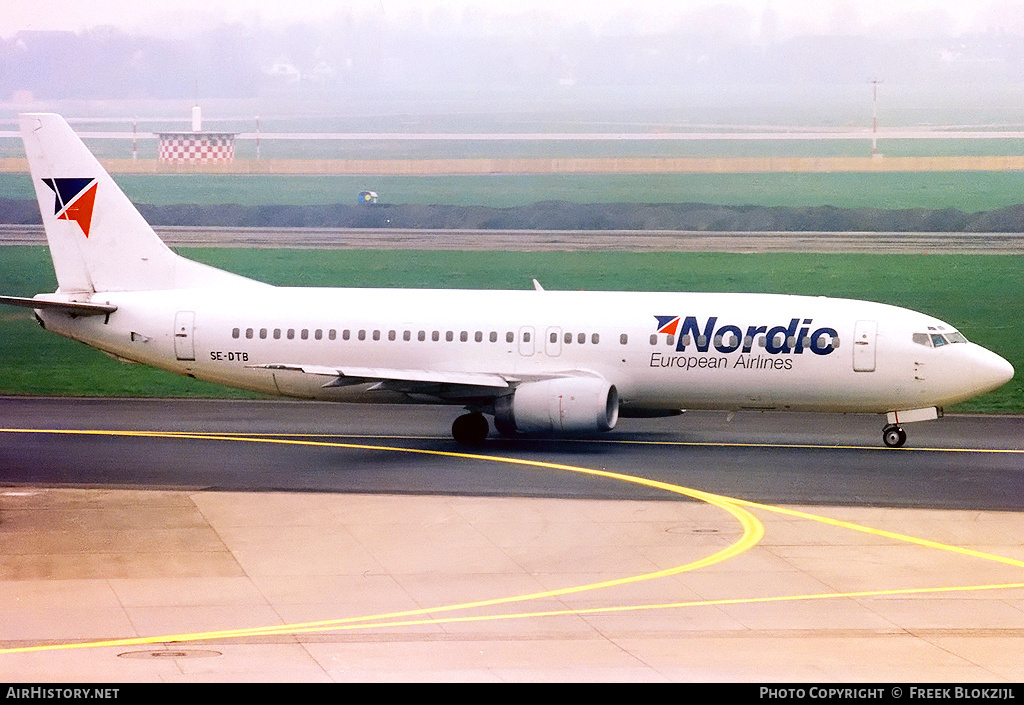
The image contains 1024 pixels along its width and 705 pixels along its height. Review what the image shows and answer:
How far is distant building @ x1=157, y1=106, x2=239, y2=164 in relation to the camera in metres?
70.5

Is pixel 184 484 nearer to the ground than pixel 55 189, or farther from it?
nearer to the ground

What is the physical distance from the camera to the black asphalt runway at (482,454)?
100ft

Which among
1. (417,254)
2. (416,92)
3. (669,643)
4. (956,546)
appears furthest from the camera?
(416,92)

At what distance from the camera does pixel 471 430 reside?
3634 cm

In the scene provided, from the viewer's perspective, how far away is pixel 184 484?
3069cm

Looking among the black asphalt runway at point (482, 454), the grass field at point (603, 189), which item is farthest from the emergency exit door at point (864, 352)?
the grass field at point (603, 189)

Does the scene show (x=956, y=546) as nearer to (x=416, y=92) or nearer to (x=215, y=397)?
(x=215, y=397)

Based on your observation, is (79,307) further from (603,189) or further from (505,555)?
(603,189)

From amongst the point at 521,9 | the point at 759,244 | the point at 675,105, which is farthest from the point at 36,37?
the point at 759,244

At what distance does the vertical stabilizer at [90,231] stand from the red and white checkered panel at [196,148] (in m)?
31.3

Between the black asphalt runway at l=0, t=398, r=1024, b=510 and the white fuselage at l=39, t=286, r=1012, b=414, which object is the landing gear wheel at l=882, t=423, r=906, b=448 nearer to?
the black asphalt runway at l=0, t=398, r=1024, b=510

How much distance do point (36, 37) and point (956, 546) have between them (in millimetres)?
54474

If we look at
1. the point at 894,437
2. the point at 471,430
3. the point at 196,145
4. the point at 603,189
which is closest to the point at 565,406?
the point at 471,430

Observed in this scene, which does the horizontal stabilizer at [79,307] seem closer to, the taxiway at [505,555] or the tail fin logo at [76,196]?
the tail fin logo at [76,196]
